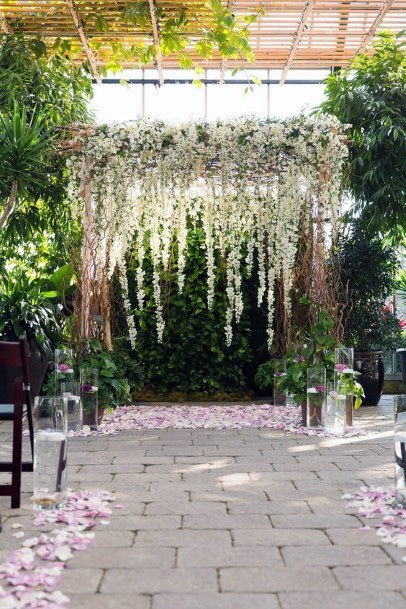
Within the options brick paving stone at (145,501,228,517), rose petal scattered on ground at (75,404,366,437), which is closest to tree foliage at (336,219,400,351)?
rose petal scattered on ground at (75,404,366,437)

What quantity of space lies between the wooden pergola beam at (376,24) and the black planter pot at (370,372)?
3.02 meters

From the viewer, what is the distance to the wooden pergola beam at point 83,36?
658 cm

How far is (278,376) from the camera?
691cm

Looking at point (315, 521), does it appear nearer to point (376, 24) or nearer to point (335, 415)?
point (335, 415)

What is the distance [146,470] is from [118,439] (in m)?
1.16

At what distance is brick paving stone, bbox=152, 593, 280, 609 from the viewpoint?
2.21m

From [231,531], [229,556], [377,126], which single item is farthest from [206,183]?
[229,556]

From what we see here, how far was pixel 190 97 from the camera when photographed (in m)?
9.41

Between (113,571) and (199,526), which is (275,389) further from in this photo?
(113,571)

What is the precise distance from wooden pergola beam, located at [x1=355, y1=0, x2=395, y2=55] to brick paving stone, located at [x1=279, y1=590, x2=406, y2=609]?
5835 millimetres

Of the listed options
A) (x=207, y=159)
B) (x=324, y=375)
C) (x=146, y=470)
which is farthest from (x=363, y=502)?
(x=207, y=159)

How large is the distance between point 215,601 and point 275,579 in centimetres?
27

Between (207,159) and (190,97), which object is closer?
(207,159)

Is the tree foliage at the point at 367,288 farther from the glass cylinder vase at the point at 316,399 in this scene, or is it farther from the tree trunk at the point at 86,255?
the tree trunk at the point at 86,255
